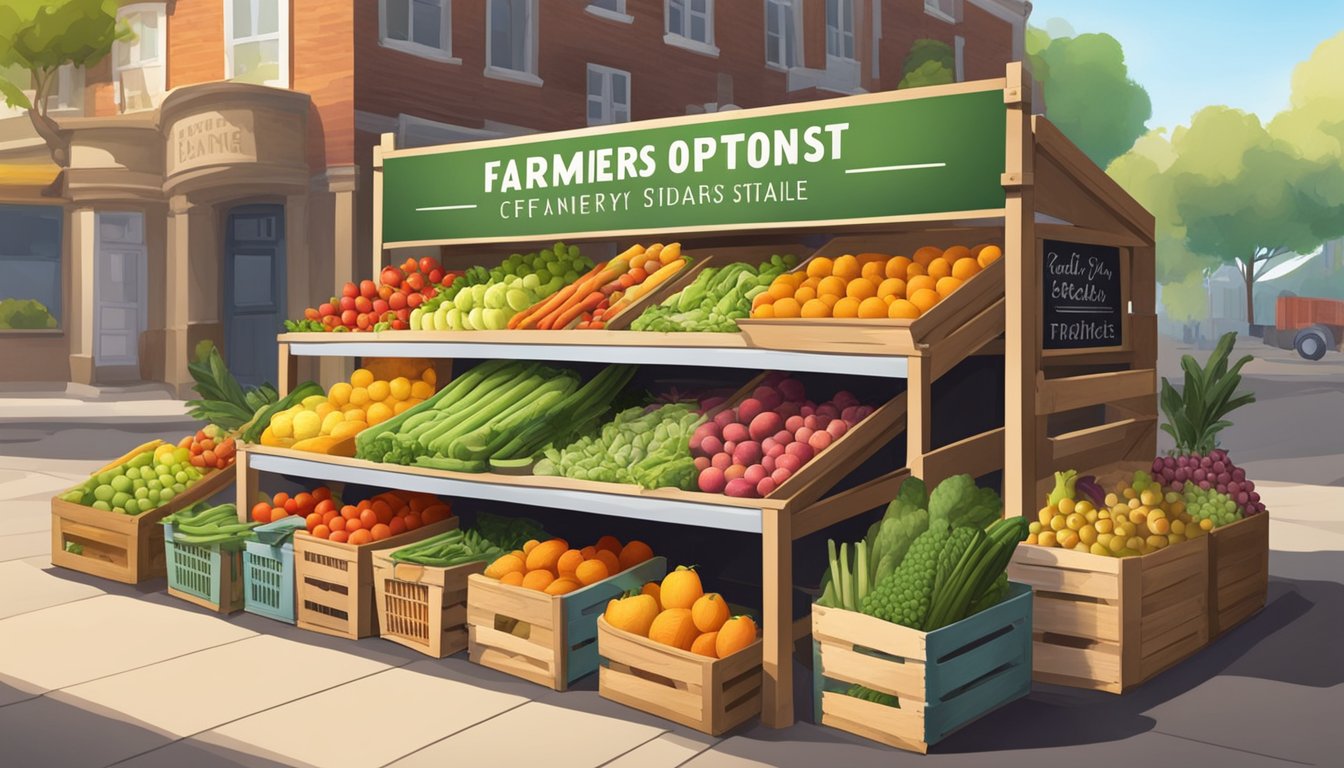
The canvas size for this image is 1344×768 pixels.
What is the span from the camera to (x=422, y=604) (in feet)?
20.0

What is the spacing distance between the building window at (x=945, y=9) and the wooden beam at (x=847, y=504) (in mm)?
29063

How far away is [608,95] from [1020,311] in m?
18.4

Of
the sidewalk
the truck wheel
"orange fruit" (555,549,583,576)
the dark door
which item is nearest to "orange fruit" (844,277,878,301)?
"orange fruit" (555,549,583,576)

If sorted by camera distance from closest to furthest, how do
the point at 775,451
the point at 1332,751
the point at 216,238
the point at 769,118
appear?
the point at 1332,751, the point at 775,451, the point at 769,118, the point at 216,238

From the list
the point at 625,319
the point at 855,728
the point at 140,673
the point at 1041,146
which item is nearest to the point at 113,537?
the point at 140,673

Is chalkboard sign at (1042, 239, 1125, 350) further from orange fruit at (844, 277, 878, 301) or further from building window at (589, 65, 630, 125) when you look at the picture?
building window at (589, 65, 630, 125)

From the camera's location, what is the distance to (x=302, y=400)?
24.8 ft

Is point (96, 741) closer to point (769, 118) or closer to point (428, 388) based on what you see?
point (428, 388)

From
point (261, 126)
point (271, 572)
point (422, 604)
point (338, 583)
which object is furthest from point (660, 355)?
point (261, 126)

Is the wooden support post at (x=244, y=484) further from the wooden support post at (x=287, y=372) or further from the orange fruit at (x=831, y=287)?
the orange fruit at (x=831, y=287)

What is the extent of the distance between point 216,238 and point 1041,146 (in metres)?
18.6

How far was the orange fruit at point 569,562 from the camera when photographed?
229 inches

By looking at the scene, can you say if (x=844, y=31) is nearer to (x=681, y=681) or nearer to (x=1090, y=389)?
(x=1090, y=389)

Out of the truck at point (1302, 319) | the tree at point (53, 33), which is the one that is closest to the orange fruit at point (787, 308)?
the tree at point (53, 33)
